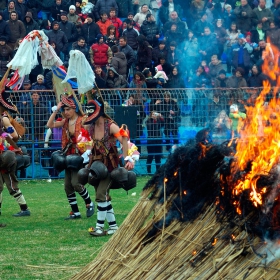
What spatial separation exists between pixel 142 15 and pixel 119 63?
113 inches

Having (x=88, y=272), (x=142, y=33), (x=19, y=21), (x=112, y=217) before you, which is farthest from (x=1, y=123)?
(x=142, y=33)

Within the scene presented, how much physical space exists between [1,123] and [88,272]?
593 cm

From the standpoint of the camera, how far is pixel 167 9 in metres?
24.2

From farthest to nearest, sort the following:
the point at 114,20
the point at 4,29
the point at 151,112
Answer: the point at 114,20 < the point at 4,29 < the point at 151,112

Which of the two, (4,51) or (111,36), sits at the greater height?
(111,36)

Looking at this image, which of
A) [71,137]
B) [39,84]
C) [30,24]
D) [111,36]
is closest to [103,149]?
[71,137]

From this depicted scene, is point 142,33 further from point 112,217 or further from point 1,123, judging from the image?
point 112,217

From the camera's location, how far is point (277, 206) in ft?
19.2

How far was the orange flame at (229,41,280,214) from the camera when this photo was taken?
6172 millimetres

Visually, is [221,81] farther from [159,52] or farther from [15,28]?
[15,28]

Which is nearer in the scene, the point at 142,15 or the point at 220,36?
the point at 220,36

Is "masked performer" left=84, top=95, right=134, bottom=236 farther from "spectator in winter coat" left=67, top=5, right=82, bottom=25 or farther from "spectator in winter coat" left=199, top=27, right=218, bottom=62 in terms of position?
"spectator in winter coat" left=67, top=5, right=82, bottom=25

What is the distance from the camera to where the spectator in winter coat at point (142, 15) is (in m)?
23.8

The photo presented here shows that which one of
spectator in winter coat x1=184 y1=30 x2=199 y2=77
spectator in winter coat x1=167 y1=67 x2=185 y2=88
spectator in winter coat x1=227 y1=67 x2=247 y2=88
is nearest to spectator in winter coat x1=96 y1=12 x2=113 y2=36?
spectator in winter coat x1=184 y1=30 x2=199 y2=77
